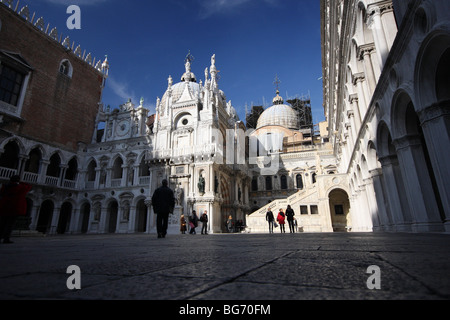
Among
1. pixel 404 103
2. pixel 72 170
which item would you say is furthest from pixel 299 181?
pixel 72 170

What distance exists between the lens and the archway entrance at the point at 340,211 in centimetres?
2356

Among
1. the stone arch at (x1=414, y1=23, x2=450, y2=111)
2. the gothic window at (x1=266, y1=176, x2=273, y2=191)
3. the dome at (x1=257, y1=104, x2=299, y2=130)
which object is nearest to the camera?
the stone arch at (x1=414, y1=23, x2=450, y2=111)

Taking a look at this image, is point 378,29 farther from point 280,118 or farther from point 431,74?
point 280,118

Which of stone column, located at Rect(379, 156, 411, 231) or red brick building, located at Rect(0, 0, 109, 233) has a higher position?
red brick building, located at Rect(0, 0, 109, 233)

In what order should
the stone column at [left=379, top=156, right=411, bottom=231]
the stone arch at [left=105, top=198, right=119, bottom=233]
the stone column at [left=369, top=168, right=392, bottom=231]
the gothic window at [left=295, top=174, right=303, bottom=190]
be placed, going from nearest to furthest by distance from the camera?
the stone column at [left=379, top=156, right=411, bottom=231]
the stone column at [left=369, top=168, right=392, bottom=231]
the stone arch at [left=105, top=198, right=119, bottom=233]
the gothic window at [left=295, top=174, right=303, bottom=190]

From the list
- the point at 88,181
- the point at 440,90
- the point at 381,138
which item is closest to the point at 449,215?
the point at 440,90

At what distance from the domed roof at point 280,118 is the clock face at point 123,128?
23662 mm

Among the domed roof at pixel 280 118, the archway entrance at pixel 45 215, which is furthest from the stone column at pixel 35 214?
the domed roof at pixel 280 118

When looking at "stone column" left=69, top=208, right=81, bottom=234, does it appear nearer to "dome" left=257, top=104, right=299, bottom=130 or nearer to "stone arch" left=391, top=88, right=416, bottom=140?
"stone arch" left=391, top=88, right=416, bottom=140

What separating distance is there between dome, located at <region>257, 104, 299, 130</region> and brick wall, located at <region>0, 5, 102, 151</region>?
26.1 m

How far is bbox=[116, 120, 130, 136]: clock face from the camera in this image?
26731 millimetres

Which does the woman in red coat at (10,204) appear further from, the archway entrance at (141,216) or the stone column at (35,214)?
the stone column at (35,214)

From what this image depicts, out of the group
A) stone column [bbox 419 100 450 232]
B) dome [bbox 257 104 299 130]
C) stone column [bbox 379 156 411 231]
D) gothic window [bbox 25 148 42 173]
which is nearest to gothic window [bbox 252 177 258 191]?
dome [bbox 257 104 299 130]

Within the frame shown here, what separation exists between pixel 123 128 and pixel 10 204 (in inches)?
914
